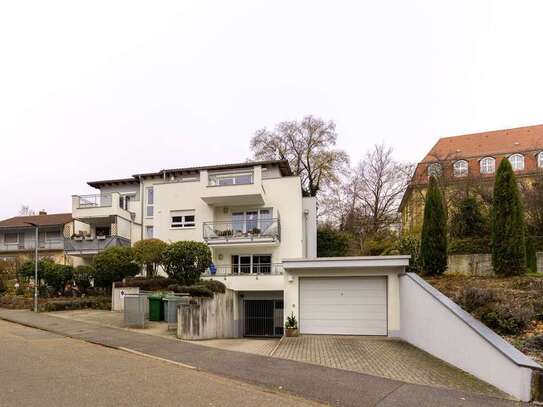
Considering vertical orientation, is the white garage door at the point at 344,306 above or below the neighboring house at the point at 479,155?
below

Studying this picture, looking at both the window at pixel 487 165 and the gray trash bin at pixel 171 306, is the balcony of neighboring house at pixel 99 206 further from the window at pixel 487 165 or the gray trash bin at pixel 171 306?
the window at pixel 487 165

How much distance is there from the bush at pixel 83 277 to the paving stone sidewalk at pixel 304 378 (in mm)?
11938

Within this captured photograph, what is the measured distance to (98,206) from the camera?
103 feet

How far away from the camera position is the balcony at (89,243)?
30.0 meters

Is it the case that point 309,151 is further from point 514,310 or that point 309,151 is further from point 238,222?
point 514,310

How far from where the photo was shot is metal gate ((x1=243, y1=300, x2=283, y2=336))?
21453 mm

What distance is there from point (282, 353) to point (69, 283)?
59.9ft

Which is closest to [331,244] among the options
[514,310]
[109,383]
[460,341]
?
[514,310]

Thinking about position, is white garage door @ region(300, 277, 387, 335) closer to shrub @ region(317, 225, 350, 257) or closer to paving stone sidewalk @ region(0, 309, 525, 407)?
paving stone sidewalk @ region(0, 309, 525, 407)

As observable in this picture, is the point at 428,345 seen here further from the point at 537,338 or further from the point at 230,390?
the point at 230,390

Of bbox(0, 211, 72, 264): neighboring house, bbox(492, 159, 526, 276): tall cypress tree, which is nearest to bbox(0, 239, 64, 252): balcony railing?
bbox(0, 211, 72, 264): neighboring house

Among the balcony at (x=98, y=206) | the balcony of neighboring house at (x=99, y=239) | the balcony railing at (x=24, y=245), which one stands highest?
the balcony at (x=98, y=206)

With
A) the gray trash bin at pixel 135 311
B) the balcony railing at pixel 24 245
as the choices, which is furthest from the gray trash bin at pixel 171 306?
the balcony railing at pixel 24 245

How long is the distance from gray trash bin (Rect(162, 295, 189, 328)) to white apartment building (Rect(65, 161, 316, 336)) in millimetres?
5195
